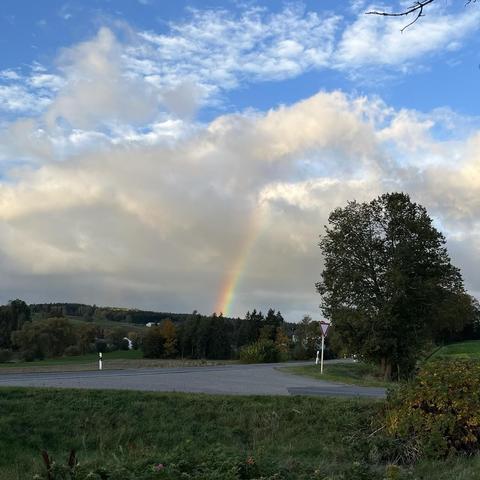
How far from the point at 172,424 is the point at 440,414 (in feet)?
20.8

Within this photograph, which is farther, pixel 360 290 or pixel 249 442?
pixel 360 290

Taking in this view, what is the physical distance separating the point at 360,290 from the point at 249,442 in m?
21.8

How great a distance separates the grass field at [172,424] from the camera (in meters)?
12.5

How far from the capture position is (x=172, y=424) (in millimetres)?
14742

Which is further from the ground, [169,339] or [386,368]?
[169,339]

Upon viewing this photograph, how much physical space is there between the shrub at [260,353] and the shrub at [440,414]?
4232 cm

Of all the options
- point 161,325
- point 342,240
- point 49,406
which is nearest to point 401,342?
point 342,240

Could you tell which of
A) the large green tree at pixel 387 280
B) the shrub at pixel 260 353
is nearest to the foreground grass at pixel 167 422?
the large green tree at pixel 387 280

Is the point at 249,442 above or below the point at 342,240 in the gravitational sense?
below

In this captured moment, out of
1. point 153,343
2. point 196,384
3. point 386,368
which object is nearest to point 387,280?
point 386,368

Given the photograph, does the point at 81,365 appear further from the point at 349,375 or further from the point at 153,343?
the point at 153,343

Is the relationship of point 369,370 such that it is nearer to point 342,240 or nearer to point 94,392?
point 342,240

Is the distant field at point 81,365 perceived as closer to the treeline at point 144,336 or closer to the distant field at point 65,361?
the distant field at point 65,361

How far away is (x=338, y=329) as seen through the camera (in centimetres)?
3494
